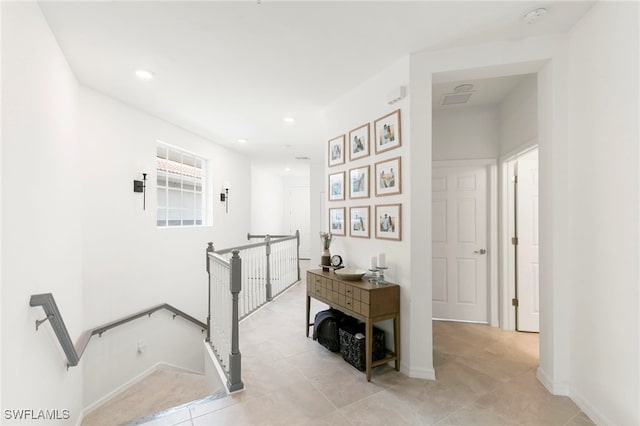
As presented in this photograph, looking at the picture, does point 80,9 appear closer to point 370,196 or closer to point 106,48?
point 106,48

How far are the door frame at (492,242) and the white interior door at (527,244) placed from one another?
22 cm

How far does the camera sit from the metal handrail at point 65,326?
1.73 m

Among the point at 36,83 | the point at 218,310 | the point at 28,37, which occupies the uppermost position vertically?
the point at 28,37

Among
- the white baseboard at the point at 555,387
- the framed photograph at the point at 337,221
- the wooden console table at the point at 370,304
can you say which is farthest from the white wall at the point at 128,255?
the white baseboard at the point at 555,387

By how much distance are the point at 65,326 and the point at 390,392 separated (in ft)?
8.12

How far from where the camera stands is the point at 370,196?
2971mm

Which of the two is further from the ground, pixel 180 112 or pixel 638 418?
pixel 180 112

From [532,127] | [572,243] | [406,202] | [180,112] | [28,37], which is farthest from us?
[180,112]

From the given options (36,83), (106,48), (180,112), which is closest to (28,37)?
(36,83)

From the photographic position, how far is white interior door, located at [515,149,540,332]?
343 cm

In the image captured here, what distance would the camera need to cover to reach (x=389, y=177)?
2705 millimetres

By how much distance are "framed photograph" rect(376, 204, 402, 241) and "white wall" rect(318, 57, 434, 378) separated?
0.04m

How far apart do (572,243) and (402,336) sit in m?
1.51

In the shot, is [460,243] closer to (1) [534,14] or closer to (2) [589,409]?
(2) [589,409]
